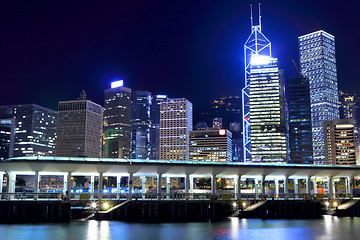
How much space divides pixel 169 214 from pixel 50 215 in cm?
2008

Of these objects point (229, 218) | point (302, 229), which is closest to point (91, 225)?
point (229, 218)

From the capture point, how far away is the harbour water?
4887 centimetres

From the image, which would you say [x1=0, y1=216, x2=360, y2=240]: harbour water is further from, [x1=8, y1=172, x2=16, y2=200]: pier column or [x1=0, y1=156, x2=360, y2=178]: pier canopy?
[x1=8, y1=172, x2=16, y2=200]: pier column

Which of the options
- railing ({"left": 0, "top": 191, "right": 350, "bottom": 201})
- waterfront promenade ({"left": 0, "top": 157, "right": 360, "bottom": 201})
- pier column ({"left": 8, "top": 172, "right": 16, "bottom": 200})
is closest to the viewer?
railing ({"left": 0, "top": 191, "right": 350, "bottom": 201})

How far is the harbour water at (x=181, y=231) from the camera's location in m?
48.9

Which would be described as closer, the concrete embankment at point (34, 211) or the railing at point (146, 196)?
the concrete embankment at point (34, 211)

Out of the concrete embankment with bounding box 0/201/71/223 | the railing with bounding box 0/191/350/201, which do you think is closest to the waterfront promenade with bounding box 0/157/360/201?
Answer: the railing with bounding box 0/191/350/201

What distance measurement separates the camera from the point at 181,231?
54125mm

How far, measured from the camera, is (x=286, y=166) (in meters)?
84.2

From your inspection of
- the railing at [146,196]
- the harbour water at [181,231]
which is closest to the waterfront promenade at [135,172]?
the railing at [146,196]

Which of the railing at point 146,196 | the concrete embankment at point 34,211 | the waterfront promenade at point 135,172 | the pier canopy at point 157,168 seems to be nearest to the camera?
the concrete embankment at point 34,211

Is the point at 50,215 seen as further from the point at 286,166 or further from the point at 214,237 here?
the point at 286,166

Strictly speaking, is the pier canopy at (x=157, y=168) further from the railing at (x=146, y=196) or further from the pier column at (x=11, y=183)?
the railing at (x=146, y=196)

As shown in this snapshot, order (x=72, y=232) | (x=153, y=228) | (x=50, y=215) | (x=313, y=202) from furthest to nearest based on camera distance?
(x=313, y=202) < (x=50, y=215) < (x=153, y=228) < (x=72, y=232)
